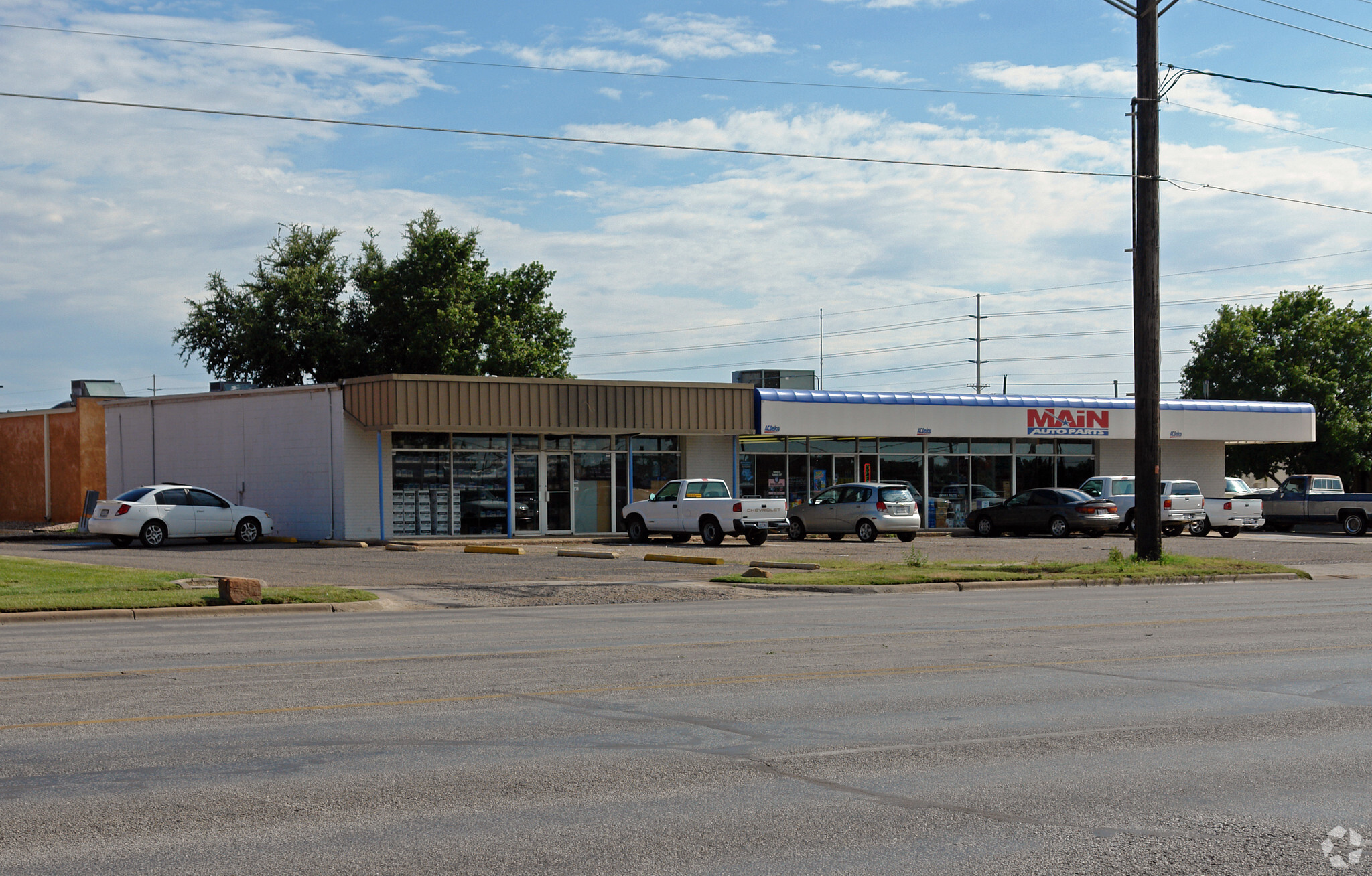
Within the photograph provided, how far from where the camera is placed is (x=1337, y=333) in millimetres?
61750

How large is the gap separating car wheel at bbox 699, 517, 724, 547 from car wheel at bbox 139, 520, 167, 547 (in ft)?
42.6

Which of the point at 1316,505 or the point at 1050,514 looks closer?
the point at 1050,514

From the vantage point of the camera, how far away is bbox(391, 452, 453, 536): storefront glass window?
33219mm

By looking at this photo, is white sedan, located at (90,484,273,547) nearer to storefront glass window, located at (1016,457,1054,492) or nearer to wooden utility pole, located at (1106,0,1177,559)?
wooden utility pole, located at (1106,0,1177,559)

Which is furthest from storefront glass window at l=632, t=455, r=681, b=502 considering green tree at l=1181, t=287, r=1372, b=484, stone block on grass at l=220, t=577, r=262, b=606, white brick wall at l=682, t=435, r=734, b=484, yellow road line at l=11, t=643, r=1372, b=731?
green tree at l=1181, t=287, r=1372, b=484

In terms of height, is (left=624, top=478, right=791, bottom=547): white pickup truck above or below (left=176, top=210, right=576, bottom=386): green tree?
below

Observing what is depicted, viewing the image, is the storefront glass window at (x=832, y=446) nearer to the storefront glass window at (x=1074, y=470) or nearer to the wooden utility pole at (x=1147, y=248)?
the storefront glass window at (x=1074, y=470)

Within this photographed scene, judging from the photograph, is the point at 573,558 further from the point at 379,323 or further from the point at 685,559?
the point at 379,323

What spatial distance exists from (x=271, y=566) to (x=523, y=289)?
34999 mm

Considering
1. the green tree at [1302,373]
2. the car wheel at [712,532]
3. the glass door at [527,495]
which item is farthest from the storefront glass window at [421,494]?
the green tree at [1302,373]

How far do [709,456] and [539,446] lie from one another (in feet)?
18.0

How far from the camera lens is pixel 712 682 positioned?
10102mm

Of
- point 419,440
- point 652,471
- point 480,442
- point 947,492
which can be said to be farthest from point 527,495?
point 947,492

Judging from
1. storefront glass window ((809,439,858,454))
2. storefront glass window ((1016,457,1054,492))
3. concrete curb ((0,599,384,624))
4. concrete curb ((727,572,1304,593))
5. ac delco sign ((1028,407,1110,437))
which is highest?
ac delco sign ((1028,407,1110,437))
